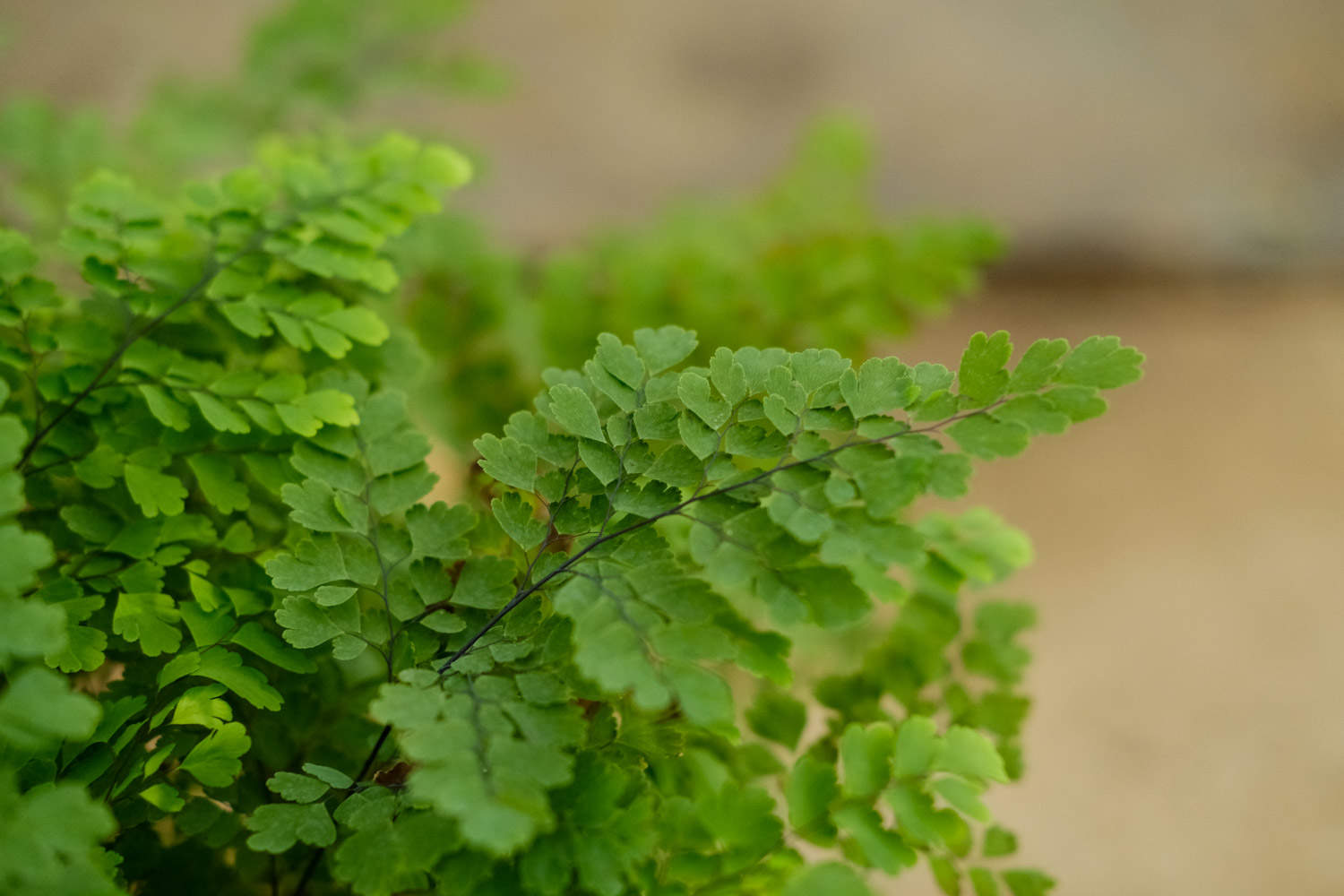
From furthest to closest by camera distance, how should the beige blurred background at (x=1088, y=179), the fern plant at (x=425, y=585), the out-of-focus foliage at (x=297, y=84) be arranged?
1. the beige blurred background at (x=1088, y=179)
2. the out-of-focus foliage at (x=297, y=84)
3. the fern plant at (x=425, y=585)

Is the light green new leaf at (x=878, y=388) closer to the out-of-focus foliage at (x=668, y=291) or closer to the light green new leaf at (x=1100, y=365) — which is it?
the light green new leaf at (x=1100, y=365)

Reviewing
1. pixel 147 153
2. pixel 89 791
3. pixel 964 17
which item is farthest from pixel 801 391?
pixel 964 17

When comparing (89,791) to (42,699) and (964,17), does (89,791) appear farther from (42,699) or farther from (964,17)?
(964,17)

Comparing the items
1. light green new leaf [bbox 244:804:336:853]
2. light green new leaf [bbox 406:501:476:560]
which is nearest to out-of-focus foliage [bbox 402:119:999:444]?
light green new leaf [bbox 406:501:476:560]

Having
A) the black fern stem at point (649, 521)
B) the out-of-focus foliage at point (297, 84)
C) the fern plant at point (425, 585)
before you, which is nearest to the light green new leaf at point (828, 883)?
the fern plant at point (425, 585)

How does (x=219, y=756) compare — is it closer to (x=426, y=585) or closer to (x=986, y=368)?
(x=426, y=585)

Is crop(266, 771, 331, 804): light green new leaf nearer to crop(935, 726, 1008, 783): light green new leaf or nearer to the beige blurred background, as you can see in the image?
crop(935, 726, 1008, 783): light green new leaf

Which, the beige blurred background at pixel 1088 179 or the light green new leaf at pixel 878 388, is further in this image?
the beige blurred background at pixel 1088 179
